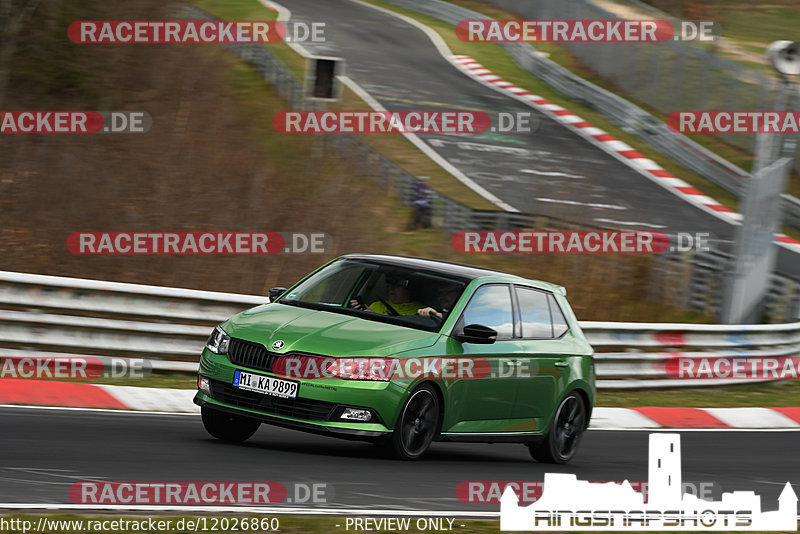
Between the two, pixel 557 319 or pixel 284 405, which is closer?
pixel 284 405

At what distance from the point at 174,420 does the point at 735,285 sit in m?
10.2

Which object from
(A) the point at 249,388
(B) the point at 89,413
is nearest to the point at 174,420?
(B) the point at 89,413

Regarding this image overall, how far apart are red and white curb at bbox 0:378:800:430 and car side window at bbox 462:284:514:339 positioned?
2.87m

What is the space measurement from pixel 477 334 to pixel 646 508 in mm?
2097

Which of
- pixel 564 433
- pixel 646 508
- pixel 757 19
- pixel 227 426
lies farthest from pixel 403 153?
pixel 757 19

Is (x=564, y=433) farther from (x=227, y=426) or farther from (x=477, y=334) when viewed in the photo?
(x=227, y=426)

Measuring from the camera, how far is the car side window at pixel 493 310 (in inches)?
390

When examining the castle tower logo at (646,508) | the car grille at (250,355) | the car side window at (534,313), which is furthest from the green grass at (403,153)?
the castle tower logo at (646,508)

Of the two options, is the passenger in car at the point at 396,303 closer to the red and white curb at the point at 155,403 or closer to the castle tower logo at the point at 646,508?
the castle tower logo at the point at 646,508

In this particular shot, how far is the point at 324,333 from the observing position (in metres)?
9.05

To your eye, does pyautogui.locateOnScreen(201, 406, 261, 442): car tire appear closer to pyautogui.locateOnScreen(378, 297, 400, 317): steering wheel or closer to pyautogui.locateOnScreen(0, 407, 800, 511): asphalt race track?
pyautogui.locateOnScreen(0, 407, 800, 511): asphalt race track

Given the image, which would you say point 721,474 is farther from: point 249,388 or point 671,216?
point 671,216

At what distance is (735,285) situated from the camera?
1839cm

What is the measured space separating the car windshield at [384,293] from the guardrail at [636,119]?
19.5m
